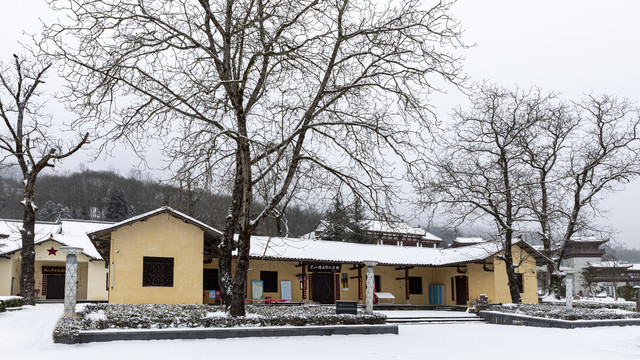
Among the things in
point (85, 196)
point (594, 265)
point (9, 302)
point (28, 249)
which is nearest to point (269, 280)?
point (28, 249)

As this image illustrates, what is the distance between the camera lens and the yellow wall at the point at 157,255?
1973cm

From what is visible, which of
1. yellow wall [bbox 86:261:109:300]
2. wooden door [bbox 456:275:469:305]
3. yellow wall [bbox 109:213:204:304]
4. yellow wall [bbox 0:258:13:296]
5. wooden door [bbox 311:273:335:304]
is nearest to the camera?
yellow wall [bbox 109:213:204:304]

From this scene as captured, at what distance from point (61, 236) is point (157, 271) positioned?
15.7 m

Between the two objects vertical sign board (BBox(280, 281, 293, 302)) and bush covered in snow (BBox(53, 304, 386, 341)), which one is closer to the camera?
bush covered in snow (BBox(53, 304, 386, 341))

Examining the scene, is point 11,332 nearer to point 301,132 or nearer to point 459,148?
point 301,132

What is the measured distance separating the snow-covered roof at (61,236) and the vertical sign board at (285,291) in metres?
11.2

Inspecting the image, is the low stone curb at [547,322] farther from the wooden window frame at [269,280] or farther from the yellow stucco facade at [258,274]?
the wooden window frame at [269,280]

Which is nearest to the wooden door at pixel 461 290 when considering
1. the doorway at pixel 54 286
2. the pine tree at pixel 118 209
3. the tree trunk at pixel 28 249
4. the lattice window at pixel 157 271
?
the lattice window at pixel 157 271

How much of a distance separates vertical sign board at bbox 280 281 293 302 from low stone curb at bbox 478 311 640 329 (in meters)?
9.67

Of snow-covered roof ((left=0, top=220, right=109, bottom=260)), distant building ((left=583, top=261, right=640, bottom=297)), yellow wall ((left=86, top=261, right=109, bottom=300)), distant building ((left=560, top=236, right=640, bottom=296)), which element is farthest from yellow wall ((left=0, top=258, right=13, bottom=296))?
distant building ((left=583, top=261, right=640, bottom=297))

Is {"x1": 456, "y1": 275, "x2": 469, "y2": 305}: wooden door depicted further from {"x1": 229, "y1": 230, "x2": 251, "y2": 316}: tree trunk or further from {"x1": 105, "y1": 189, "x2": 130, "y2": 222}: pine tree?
{"x1": 105, "y1": 189, "x2": 130, "y2": 222}: pine tree

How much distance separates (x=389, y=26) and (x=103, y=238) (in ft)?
45.6

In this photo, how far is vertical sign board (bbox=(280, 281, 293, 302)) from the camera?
25591mm

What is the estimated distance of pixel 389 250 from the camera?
3038 centimetres
